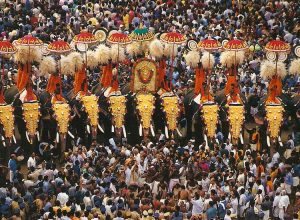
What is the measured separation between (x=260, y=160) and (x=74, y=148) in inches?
180

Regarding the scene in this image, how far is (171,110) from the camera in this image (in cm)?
3325

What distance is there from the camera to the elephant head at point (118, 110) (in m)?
33.2

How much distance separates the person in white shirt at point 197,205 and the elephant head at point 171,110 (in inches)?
189

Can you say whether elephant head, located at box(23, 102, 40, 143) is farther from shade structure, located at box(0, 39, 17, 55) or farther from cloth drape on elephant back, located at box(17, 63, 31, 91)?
shade structure, located at box(0, 39, 17, 55)

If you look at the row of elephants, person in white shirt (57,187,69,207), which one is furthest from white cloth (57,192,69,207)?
the row of elephants

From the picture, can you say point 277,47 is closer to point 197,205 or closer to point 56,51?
point 56,51

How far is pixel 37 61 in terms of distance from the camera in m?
33.1

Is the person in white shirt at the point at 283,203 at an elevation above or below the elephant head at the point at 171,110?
below

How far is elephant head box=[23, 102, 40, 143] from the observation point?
32844 mm

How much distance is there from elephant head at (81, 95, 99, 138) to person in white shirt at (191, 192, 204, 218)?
514 centimetres

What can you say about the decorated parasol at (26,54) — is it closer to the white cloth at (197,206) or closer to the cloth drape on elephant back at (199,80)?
the cloth drape on elephant back at (199,80)

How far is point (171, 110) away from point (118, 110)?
4.24ft

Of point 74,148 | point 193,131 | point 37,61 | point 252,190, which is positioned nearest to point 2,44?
point 37,61

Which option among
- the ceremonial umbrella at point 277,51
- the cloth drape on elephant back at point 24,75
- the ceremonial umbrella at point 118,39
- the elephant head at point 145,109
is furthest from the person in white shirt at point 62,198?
the ceremonial umbrella at point 277,51
